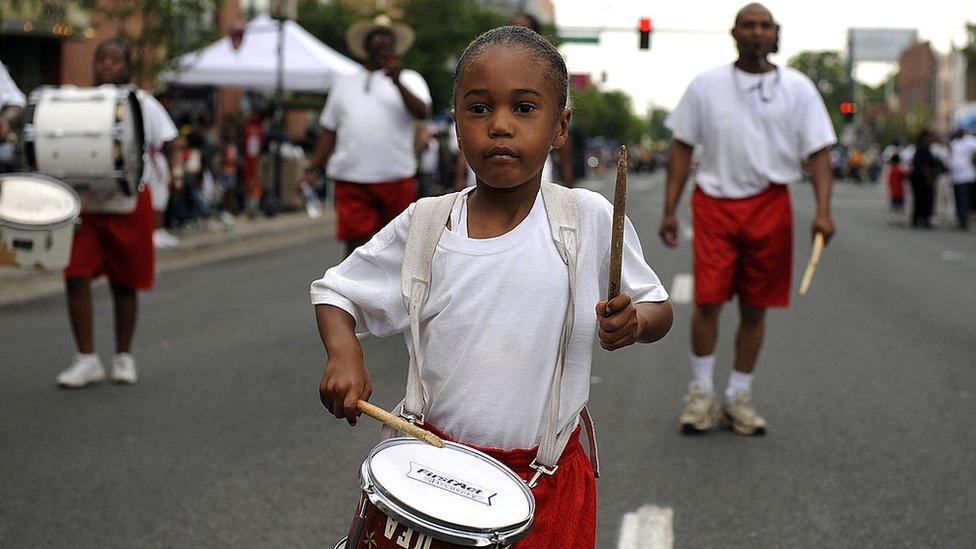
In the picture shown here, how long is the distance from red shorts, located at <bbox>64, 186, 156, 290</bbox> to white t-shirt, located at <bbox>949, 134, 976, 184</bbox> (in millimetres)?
17575

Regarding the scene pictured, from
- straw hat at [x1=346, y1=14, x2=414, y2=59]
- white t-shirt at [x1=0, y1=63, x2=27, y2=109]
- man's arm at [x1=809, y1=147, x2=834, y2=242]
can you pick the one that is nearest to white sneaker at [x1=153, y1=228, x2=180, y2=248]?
straw hat at [x1=346, y1=14, x2=414, y2=59]

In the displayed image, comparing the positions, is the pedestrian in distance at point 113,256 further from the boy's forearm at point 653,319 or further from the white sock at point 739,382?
the boy's forearm at point 653,319

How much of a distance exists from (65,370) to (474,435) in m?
5.27

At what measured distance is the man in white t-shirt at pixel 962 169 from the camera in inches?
853

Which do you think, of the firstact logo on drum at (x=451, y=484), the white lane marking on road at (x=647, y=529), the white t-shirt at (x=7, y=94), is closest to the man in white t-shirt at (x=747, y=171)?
the white lane marking on road at (x=647, y=529)

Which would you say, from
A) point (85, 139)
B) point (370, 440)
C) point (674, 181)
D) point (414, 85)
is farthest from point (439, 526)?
point (414, 85)

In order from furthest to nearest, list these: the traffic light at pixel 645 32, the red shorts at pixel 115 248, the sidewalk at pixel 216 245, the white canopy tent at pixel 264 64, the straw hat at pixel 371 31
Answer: the traffic light at pixel 645 32
the white canopy tent at pixel 264 64
the sidewalk at pixel 216 245
the straw hat at pixel 371 31
the red shorts at pixel 115 248

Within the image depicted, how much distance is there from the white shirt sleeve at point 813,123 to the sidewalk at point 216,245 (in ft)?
22.7

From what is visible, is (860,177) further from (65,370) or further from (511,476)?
(511,476)

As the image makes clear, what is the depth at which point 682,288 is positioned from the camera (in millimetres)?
11938

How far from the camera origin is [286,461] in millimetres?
5379

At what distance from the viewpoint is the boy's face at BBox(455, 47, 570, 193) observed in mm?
2432

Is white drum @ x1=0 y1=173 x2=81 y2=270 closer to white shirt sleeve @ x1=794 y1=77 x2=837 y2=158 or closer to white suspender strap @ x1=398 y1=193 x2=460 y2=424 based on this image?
white shirt sleeve @ x1=794 y1=77 x2=837 y2=158

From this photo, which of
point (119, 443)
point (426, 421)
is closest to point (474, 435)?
point (426, 421)
